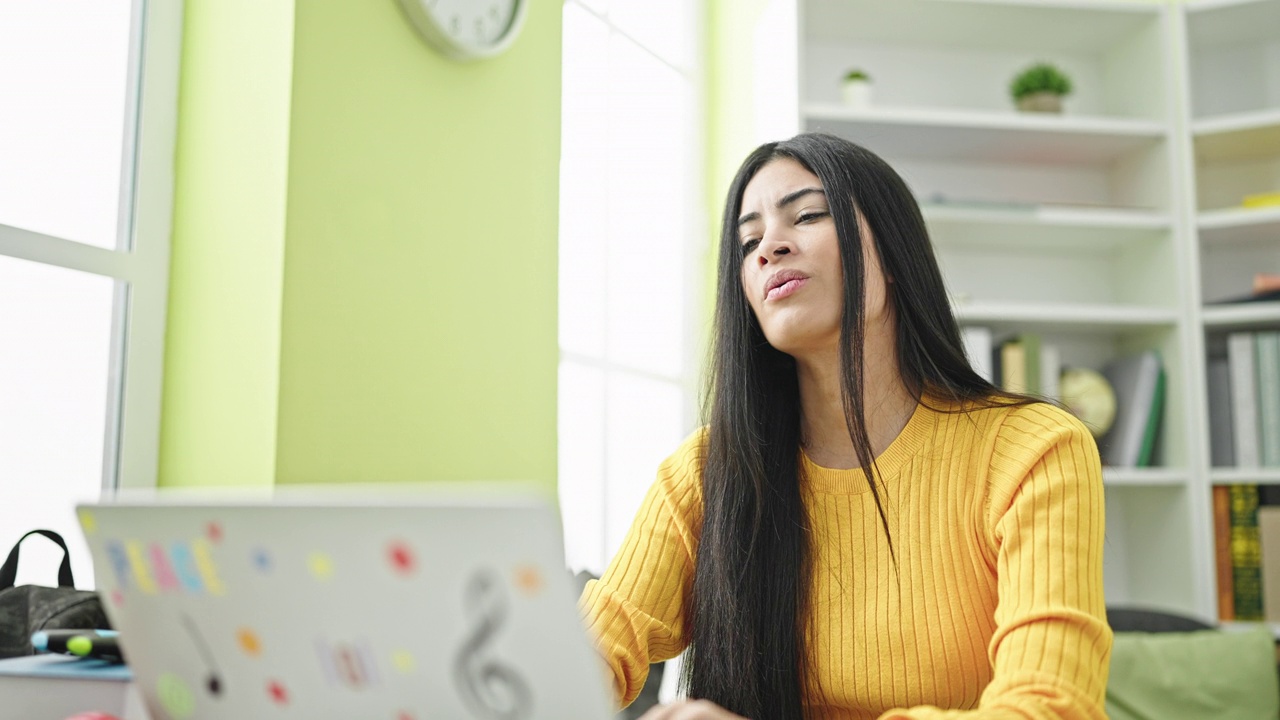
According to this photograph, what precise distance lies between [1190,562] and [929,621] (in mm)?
Answer: 1866

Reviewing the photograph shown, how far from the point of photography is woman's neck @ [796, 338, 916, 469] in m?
1.40

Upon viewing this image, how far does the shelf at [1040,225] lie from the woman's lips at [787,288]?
151cm

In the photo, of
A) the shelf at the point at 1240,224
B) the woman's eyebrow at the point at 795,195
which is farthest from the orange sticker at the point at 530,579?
the shelf at the point at 1240,224

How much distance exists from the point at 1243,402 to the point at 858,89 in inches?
49.6

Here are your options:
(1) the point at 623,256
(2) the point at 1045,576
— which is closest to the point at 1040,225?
(1) the point at 623,256

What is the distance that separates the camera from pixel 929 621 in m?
1.24

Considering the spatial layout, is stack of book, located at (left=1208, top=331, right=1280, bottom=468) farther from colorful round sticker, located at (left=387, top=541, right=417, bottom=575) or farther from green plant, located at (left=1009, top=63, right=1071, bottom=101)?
colorful round sticker, located at (left=387, top=541, right=417, bottom=575)

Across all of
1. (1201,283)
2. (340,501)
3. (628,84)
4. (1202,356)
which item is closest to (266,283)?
(340,501)

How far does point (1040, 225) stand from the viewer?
284 centimetres

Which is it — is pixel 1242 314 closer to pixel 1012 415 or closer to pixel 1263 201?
pixel 1263 201

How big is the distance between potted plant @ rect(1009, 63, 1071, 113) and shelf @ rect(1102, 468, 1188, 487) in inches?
37.9

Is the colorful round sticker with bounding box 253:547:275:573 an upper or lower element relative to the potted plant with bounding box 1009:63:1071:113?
lower

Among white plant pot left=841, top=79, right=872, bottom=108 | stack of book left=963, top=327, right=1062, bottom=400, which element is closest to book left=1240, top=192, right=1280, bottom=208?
stack of book left=963, top=327, right=1062, bottom=400

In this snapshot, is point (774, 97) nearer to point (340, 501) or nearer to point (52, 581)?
point (52, 581)
